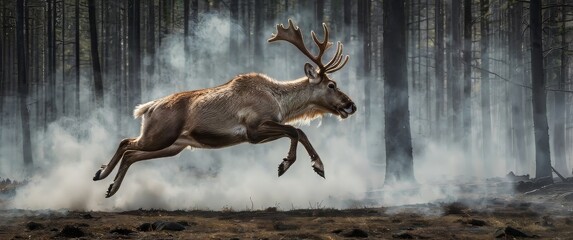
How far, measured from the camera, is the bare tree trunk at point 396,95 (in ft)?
52.0

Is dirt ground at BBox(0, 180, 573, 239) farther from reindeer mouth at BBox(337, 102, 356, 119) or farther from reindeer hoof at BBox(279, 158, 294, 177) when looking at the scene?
reindeer mouth at BBox(337, 102, 356, 119)

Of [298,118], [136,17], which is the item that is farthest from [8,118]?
[298,118]

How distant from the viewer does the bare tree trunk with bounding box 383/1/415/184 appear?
1585 cm

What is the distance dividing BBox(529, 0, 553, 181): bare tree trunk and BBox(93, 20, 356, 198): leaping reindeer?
298 inches

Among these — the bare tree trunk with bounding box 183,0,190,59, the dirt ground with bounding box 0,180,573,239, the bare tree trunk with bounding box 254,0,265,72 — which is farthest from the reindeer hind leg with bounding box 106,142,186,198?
the bare tree trunk with bounding box 254,0,265,72

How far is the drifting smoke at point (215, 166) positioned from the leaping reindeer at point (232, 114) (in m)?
0.68

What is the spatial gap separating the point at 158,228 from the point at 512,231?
4186mm

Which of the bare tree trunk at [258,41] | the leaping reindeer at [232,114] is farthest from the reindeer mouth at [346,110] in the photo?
the bare tree trunk at [258,41]

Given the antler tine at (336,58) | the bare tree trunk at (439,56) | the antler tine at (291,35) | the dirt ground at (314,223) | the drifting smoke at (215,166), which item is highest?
the bare tree trunk at (439,56)

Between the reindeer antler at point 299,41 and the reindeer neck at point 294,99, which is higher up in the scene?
the reindeer antler at point 299,41

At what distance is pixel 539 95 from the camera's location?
1633 centimetres

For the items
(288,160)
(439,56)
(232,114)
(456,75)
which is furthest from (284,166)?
(439,56)

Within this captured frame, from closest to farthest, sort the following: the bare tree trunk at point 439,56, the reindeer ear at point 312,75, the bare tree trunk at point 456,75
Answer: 1. the reindeer ear at point 312,75
2. the bare tree trunk at point 456,75
3. the bare tree trunk at point 439,56

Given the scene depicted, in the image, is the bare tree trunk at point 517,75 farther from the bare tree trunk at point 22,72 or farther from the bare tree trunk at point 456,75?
the bare tree trunk at point 22,72
